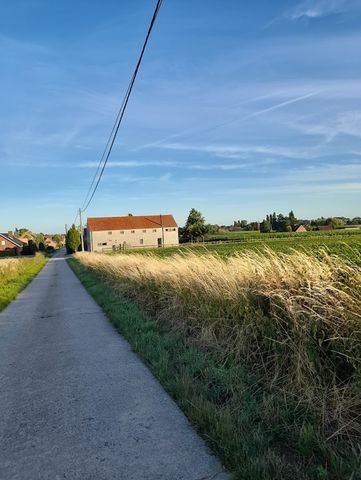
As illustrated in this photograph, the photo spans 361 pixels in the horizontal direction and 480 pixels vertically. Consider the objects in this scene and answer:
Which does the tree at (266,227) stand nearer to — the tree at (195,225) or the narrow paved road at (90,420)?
the tree at (195,225)

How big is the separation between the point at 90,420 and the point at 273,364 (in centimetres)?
211

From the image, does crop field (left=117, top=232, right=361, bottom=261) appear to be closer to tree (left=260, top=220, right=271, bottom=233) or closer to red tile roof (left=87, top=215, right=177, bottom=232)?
red tile roof (left=87, top=215, right=177, bottom=232)

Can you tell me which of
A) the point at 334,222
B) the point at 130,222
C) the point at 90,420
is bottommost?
the point at 90,420

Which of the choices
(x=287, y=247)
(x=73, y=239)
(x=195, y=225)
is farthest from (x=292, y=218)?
(x=287, y=247)

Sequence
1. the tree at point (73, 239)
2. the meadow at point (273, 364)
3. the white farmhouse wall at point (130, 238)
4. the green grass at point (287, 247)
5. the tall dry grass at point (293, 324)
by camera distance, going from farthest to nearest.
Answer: the white farmhouse wall at point (130, 238) → the tree at point (73, 239) → the green grass at point (287, 247) → the tall dry grass at point (293, 324) → the meadow at point (273, 364)

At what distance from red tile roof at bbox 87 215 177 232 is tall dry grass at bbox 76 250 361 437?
82402 millimetres

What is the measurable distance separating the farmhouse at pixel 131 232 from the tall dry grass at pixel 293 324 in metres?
80.4

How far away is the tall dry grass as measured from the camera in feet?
12.3

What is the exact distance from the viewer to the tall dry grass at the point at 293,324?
3.74 meters

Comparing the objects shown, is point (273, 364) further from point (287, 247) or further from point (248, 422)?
point (287, 247)

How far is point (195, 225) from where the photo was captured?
9431 centimetres

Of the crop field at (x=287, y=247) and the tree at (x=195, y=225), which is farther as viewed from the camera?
the tree at (x=195, y=225)

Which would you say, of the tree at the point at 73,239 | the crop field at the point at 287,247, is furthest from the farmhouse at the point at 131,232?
the crop field at the point at 287,247

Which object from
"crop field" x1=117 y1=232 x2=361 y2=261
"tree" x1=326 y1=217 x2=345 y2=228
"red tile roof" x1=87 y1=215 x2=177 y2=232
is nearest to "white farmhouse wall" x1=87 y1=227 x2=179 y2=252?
"red tile roof" x1=87 y1=215 x2=177 y2=232
